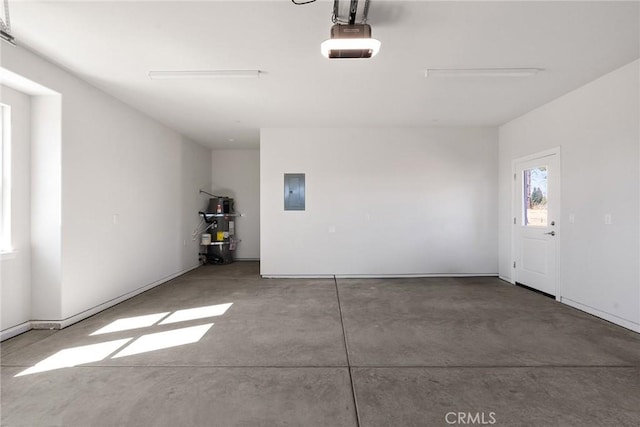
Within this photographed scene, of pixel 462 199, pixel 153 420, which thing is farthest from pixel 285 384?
pixel 462 199

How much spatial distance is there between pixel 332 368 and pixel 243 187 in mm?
6217

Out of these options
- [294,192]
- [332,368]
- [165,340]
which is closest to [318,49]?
[332,368]

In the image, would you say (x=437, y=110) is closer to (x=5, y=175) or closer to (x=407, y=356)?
(x=407, y=356)

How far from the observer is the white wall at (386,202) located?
19.0 ft

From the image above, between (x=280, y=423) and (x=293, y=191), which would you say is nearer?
(x=280, y=423)

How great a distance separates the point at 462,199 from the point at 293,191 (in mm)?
3256

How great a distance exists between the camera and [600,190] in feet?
11.9

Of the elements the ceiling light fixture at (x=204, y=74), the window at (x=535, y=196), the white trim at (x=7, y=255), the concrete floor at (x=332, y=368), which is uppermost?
the ceiling light fixture at (x=204, y=74)

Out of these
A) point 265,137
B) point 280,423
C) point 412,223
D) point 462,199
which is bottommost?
point 280,423

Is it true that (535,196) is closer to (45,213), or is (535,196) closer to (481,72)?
(481,72)

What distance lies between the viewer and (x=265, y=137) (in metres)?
5.82

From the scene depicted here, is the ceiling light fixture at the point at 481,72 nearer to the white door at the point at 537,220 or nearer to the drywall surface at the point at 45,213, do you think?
the white door at the point at 537,220

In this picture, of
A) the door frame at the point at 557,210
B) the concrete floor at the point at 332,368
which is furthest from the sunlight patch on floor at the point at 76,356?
the door frame at the point at 557,210

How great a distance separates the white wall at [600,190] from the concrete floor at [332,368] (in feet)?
1.10
